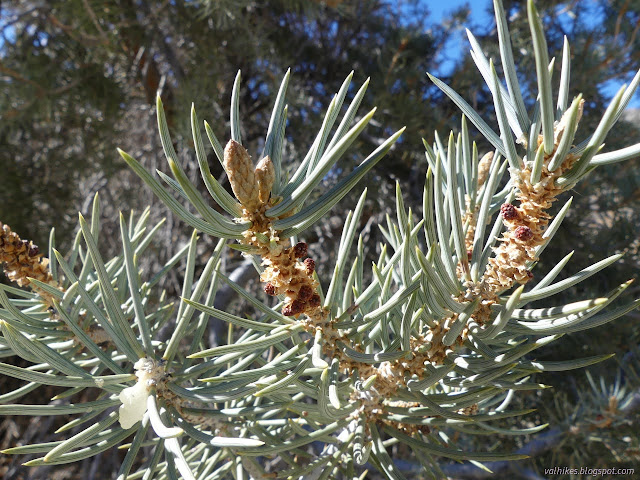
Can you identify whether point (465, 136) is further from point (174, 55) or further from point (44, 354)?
point (174, 55)

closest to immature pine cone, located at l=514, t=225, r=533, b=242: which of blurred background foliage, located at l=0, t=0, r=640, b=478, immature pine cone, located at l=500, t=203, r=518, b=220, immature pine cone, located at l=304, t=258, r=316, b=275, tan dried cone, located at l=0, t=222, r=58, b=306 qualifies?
immature pine cone, located at l=500, t=203, r=518, b=220

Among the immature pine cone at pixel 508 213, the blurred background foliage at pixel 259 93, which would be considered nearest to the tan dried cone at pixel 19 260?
the immature pine cone at pixel 508 213

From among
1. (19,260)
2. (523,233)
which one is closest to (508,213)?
(523,233)

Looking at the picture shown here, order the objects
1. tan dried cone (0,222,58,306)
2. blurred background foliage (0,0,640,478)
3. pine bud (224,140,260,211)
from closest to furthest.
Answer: pine bud (224,140,260,211), tan dried cone (0,222,58,306), blurred background foliage (0,0,640,478)

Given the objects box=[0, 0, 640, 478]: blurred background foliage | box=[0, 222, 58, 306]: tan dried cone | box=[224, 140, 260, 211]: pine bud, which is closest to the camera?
box=[224, 140, 260, 211]: pine bud

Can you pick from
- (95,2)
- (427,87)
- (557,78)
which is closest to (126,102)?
(95,2)

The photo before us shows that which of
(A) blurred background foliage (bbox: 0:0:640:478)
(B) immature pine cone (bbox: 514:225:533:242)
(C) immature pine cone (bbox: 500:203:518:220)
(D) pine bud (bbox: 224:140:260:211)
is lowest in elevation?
(B) immature pine cone (bbox: 514:225:533:242)

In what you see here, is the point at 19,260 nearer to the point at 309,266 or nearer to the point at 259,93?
the point at 309,266

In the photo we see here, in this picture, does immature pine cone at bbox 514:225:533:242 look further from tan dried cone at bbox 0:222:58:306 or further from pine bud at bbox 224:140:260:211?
tan dried cone at bbox 0:222:58:306
